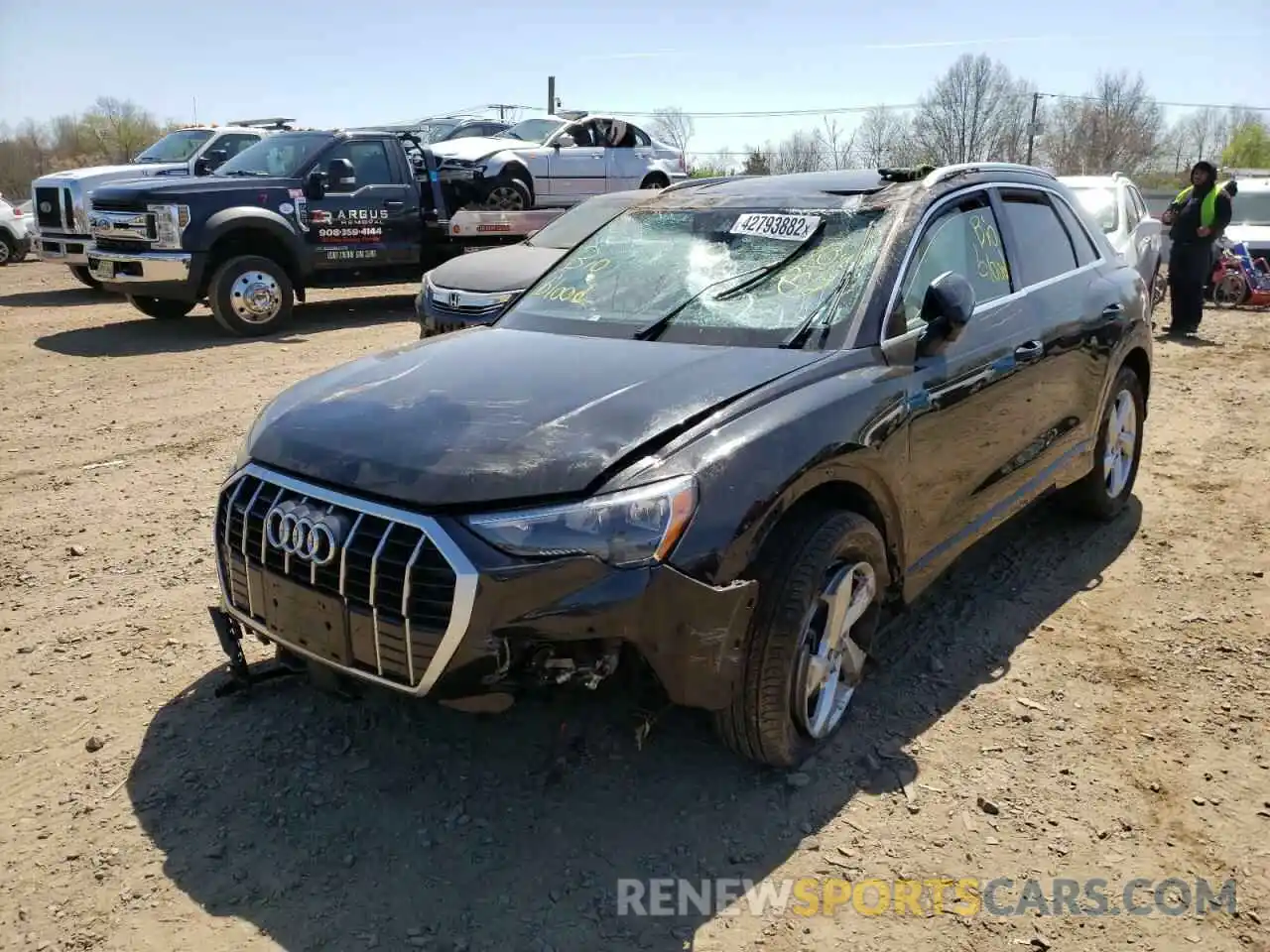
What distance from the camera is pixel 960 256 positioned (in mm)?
3916

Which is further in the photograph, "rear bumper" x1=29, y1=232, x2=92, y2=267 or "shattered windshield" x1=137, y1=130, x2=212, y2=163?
"shattered windshield" x1=137, y1=130, x2=212, y2=163

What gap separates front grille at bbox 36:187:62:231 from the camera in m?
12.6

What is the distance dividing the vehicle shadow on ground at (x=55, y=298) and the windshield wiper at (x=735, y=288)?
1257cm

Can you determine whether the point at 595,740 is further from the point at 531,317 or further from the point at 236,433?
the point at 236,433

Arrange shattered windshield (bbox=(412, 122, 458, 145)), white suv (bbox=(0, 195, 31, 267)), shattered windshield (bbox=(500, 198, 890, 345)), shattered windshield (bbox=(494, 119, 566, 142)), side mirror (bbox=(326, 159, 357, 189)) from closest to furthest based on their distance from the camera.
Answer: shattered windshield (bbox=(500, 198, 890, 345)) < side mirror (bbox=(326, 159, 357, 189)) < shattered windshield (bbox=(494, 119, 566, 142)) < shattered windshield (bbox=(412, 122, 458, 145)) < white suv (bbox=(0, 195, 31, 267))

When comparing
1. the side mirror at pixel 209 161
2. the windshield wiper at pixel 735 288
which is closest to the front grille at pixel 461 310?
the windshield wiper at pixel 735 288

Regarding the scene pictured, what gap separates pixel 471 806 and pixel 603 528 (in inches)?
40.8

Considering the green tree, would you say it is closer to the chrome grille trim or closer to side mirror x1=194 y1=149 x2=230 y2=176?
side mirror x1=194 y1=149 x2=230 y2=176

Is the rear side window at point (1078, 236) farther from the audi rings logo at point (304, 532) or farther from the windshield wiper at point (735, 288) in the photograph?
the audi rings logo at point (304, 532)

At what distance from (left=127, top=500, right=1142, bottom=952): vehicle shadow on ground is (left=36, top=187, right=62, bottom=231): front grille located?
37.1 ft

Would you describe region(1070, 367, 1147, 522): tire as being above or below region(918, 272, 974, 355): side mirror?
below

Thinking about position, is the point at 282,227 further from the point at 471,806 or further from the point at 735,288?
the point at 471,806

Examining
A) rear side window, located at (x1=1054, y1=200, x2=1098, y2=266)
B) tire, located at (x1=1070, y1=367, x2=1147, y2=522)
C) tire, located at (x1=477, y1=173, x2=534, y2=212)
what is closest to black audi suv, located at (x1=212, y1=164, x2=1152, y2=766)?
rear side window, located at (x1=1054, y1=200, x2=1098, y2=266)

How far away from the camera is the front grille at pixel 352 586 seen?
2.52 metres
